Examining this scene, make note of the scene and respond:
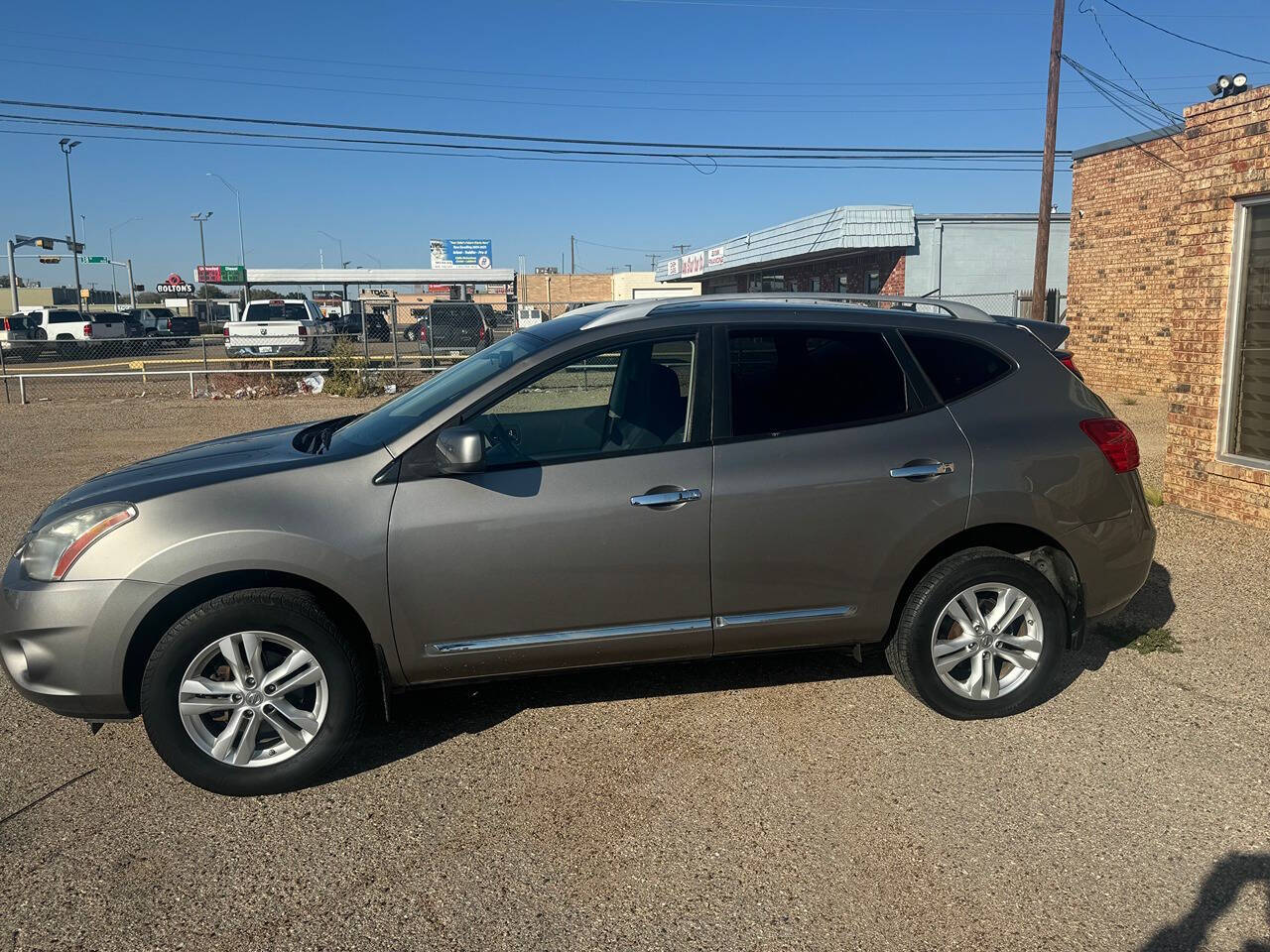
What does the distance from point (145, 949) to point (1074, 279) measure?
67.2 ft

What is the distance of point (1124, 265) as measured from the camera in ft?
60.8

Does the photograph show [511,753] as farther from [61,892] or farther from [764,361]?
[764,361]

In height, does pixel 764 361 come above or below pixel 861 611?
above

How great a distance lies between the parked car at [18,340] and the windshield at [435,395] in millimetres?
34846

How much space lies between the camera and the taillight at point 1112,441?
450cm

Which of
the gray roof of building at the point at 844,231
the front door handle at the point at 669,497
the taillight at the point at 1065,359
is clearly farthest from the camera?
the gray roof of building at the point at 844,231

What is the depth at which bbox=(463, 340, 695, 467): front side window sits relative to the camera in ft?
13.4

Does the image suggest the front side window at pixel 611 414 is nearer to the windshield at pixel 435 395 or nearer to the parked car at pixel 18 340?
the windshield at pixel 435 395

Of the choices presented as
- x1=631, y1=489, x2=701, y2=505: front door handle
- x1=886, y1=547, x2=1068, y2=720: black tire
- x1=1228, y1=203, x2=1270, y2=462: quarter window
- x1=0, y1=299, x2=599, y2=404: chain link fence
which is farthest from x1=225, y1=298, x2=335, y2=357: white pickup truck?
x1=886, y1=547, x2=1068, y2=720: black tire

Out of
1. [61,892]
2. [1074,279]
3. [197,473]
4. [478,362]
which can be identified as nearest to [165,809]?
[61,892]

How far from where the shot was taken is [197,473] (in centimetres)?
397

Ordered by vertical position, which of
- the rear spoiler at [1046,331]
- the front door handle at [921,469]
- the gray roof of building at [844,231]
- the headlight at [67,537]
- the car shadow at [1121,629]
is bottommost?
the car shadow at [1121,629]

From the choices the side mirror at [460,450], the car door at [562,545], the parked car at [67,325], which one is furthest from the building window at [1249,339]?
the parked car at [67,325]

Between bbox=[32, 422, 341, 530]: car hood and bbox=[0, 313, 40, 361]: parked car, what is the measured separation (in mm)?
34737
